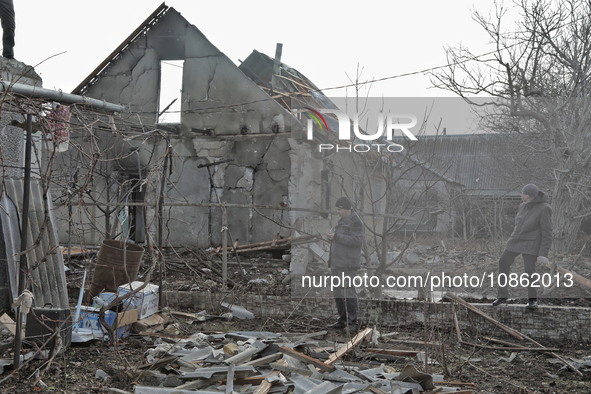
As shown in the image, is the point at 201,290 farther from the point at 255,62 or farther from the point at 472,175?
the point at 472,175

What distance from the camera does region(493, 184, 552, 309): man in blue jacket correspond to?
6676mm

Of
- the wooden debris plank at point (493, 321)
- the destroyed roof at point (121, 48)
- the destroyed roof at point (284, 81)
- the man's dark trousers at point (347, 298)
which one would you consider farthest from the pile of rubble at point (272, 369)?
the destroyed roof at point (121, 48)

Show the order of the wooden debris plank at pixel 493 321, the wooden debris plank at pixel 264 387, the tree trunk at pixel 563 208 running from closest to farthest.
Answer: the wooden debris plank at pixel 264 387 → the wooden debris plank at pixel 493 321 → the tree trunk at pixel 563 208

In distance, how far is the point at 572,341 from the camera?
638 cm

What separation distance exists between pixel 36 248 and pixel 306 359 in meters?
3.49

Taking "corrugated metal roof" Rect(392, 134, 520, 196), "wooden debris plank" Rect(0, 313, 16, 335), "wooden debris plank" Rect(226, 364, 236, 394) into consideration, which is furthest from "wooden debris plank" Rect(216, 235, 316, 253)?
"wooden debris plank" Rect(226, 364, 236, 394)

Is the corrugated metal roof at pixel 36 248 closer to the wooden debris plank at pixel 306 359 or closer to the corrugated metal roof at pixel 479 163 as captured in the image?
the wooden debris plank at pixel 306 359

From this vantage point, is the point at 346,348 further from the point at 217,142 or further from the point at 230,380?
the point at 217,142

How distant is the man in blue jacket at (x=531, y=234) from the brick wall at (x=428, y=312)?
19 centimetres

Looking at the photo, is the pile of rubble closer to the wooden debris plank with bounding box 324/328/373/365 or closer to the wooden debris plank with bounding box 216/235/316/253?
the wooden debris plank with bounding box 324/328/373/365

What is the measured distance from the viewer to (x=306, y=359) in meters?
4.74

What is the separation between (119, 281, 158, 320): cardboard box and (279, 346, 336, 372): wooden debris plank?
195 cm

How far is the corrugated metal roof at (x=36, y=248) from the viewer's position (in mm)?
5719

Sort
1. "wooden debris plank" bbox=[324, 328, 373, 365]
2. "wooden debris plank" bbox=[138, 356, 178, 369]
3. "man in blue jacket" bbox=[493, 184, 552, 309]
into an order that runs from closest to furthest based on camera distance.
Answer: "wooden debris plank" bbox=[138, 356, 178, 369]
"wooden debris plank" bbox=[324, 328, 373, 365]
"man in blue jacket" bbox=[493, 184, 552, 309]
